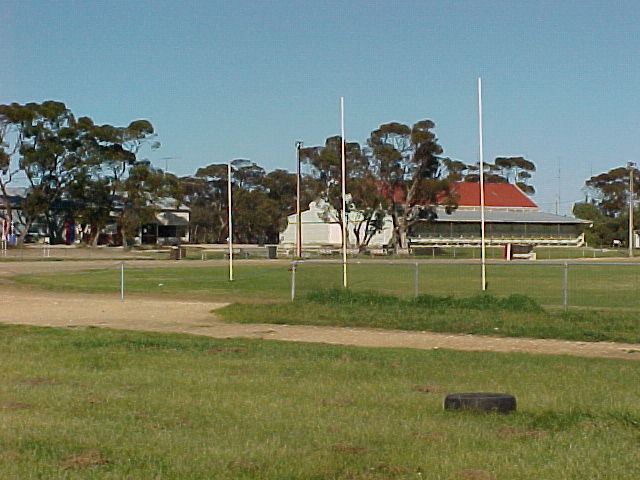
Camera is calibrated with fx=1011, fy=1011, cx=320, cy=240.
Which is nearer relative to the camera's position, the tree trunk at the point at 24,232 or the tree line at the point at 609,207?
the tree trunk at the point at 24,232

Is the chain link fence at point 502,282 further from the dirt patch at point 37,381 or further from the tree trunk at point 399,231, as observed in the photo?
the tree trunk at point 399,231

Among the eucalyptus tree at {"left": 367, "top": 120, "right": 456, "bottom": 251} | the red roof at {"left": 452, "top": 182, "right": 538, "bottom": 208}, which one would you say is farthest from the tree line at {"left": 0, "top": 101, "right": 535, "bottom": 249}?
the red roof at {"left": 452, "top": 182, "right": 538, "bottom": 208}

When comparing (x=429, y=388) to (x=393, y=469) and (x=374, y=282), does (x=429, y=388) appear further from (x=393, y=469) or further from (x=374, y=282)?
(x=374, y=282)

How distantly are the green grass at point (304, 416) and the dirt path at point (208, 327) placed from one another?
266cm

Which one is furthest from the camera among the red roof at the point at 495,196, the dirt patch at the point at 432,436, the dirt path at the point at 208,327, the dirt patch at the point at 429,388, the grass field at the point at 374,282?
the red roof at the point at 495,196

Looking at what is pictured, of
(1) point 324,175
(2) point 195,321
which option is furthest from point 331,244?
(2) point 195,321

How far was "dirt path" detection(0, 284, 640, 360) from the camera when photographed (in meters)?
19.8

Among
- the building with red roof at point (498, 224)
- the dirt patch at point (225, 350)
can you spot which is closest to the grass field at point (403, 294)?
the dirt patch at point (225, 350)

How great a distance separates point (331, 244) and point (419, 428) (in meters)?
108

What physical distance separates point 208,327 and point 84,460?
16590 millimetres

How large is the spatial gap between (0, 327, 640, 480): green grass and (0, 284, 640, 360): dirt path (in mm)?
2664

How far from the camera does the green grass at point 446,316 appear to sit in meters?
22.4

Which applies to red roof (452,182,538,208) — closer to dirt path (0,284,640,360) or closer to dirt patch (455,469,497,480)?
dirt path (0,284,640,360)

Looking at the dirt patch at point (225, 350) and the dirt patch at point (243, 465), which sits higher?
the dirt patch at point (243, 465)
